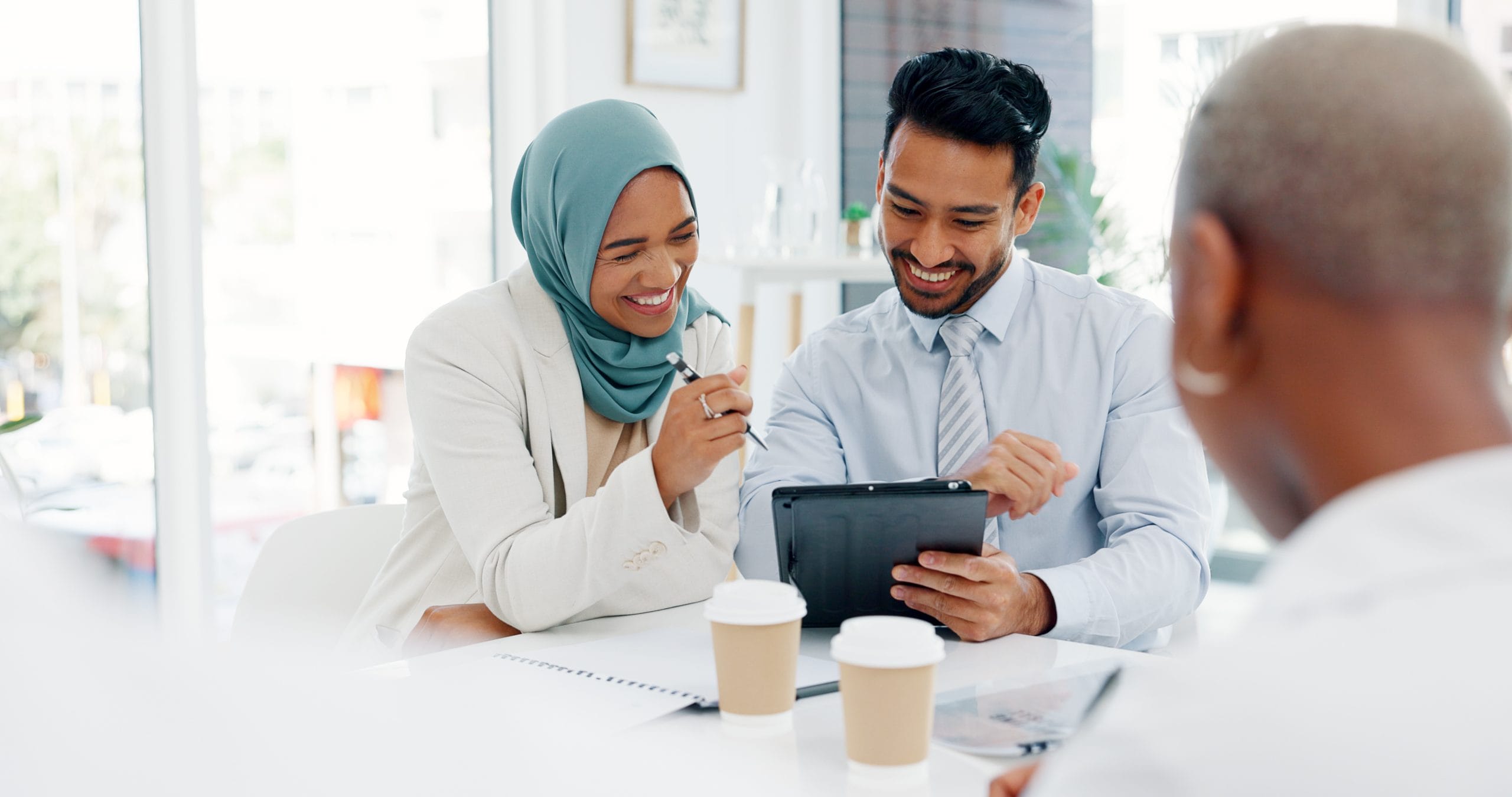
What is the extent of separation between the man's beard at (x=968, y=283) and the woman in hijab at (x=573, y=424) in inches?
12.5

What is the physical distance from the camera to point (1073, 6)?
12.6 feet

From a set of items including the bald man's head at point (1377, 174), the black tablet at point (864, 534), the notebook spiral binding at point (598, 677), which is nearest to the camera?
the bald man's head at point (1377, 174)

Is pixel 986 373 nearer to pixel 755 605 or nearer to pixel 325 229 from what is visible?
pixel 755 605

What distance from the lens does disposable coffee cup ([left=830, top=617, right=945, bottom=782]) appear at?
89 centimetres

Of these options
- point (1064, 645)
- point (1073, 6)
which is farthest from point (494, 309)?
point (1073, 6)

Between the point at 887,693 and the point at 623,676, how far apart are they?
356mm

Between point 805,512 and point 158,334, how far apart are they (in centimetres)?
212

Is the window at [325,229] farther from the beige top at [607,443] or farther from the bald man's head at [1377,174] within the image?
the bald man's head at [1377,174]

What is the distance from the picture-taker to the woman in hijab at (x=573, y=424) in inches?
57.4

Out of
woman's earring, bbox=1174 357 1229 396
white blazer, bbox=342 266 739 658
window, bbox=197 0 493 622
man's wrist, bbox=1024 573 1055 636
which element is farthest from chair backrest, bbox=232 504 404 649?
woman's earring, bbox=1174 357 1229 396

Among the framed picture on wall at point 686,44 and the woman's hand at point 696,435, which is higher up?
the framed picture on wall at point 686,44

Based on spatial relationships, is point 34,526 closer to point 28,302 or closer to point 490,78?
point 28,302

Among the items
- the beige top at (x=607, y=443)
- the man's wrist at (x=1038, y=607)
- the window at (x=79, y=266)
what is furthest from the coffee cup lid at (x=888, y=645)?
the window at (x=79, y=266)

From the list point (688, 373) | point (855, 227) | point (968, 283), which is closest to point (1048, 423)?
point (968, 283)
